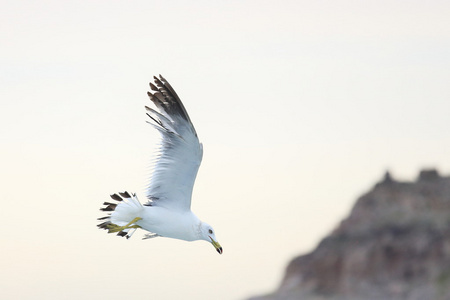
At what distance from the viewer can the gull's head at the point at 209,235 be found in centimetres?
1404

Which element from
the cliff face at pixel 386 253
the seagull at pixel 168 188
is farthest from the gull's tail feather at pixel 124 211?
the cliff face at pixel 386 253

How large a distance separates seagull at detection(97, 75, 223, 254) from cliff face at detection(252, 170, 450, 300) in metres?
54.7

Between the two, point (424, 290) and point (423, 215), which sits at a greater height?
Answer: point (423, 215)

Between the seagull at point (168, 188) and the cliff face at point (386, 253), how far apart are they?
180ft

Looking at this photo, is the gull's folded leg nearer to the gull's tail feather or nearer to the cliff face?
the gull's tail feather

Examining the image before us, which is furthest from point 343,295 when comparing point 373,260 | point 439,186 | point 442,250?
point 439,186

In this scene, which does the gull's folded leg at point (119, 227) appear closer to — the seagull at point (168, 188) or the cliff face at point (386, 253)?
the seagull at point (168, 188)

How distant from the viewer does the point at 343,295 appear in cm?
6769

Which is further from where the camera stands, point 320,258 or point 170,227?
point 320,258

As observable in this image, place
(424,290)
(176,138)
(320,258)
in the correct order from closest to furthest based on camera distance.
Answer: (176,138)
(424,290)
(320,258)

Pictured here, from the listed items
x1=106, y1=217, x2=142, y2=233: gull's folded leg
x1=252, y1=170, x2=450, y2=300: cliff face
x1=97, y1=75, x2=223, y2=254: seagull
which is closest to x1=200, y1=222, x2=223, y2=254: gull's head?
x1=97, y1=75, x2=223, y2=254: seagull

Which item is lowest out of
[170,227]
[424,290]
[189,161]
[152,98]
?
[424,290]

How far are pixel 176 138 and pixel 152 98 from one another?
0.86m

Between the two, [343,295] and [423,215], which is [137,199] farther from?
[423,215]
